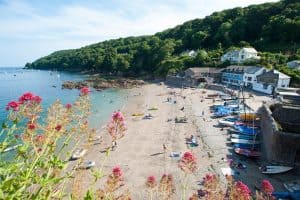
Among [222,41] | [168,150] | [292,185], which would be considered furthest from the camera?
[222,41]

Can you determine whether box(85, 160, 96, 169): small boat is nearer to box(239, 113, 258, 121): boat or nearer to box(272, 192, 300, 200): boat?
box(272, 192, 300, 200): boat

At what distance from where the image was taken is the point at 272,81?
163 feet

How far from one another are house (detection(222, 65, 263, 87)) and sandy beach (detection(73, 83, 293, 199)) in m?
11.6

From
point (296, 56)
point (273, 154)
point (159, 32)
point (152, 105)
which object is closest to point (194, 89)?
point (152, 105)

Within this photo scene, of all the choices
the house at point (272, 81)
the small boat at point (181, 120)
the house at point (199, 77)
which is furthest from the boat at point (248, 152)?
the house at point (199, 77)

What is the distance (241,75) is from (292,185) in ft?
143

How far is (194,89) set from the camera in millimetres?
63938

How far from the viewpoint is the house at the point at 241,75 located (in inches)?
2222

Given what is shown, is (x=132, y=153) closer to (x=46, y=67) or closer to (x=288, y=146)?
(x=288, y=146)

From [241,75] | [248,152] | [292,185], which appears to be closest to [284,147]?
[248,152]

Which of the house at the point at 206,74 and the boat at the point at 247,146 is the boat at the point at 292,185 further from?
the house at the point at 206,74

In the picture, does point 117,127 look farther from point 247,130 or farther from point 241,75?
point 241,75

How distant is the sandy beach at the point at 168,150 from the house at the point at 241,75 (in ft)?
38.2

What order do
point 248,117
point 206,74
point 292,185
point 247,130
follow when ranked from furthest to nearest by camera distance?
point 206,74
point 248,117
point 247,130
point 292,185
